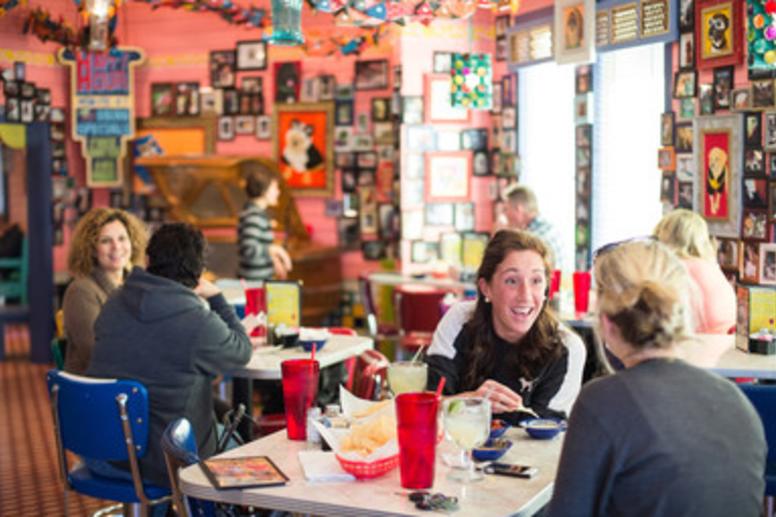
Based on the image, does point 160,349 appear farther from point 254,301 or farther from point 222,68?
point 222,68

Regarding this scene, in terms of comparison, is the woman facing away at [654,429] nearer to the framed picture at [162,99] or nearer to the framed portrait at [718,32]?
the framed portrait at [718,32]

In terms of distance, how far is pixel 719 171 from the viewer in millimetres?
6824

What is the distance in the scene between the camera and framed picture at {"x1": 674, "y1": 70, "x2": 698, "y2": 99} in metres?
7.06

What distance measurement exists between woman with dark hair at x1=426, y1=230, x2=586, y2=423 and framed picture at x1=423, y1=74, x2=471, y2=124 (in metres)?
5.79

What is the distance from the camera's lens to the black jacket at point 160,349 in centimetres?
430

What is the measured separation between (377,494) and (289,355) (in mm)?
2280

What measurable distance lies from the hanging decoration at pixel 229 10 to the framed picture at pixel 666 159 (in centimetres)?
366

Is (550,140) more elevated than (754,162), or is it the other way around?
(550,140)

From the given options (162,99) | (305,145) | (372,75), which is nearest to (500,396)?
(372,75)

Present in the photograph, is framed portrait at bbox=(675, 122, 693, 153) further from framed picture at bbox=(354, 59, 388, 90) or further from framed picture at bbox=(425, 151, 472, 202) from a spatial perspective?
framed picture at bbox=(354, 59, 388, 90)

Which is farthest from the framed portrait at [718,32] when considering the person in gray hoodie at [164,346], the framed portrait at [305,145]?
the framed portrait at [305,145]

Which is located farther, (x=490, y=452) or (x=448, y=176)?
(x=448, y=176)

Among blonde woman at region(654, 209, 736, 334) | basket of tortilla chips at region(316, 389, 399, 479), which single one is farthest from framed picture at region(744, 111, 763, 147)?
basket of tortilla chips at region(316, 389, 399, 479)

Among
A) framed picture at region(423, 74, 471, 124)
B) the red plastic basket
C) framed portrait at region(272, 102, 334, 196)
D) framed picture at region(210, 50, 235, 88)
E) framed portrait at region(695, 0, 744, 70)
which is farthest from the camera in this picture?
framed picture at region(210, 50, 235, 88)
